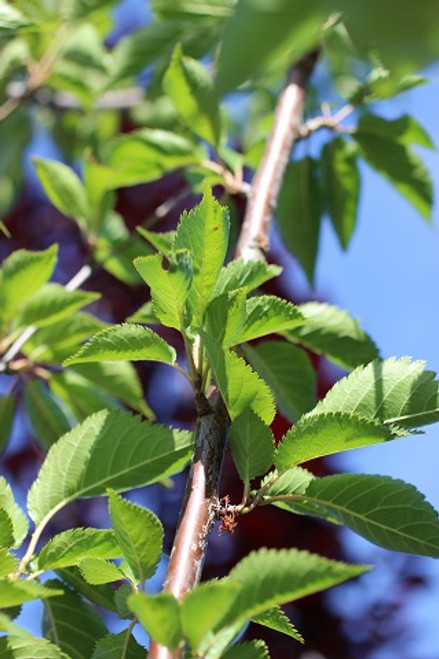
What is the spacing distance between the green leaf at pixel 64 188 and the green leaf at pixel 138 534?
874 mm

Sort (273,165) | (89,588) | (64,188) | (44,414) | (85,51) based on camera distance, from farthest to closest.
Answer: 1. (85,51)
2. (64,188)
3. (44,414)
4. (273,165)
5. (89,588)

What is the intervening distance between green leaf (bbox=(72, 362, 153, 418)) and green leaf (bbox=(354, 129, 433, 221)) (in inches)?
19.6

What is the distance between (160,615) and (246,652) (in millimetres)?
136

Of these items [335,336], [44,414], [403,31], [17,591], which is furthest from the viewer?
[44,414]

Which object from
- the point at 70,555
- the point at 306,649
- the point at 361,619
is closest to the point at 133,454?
the point at 70,555

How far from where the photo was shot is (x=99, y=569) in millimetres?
626

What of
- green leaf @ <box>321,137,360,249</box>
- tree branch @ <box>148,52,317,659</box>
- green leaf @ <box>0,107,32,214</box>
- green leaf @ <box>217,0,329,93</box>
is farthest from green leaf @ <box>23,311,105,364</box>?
green leaf @ <box>0,107,32,214</box>

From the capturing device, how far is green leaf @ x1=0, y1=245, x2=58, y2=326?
1069 millimetres

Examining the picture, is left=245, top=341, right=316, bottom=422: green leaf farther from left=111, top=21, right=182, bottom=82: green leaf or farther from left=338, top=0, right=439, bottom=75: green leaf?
left=338, top=0, right=439, bottom=75: green leaf

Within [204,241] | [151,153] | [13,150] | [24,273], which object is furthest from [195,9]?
[13,150]

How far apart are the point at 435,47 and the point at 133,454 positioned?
0.62 m

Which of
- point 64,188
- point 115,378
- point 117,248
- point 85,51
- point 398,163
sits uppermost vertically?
point 85,51

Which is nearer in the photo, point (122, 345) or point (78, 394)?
point (122, 345)

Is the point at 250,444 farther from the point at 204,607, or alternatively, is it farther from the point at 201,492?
the point at 204,607
